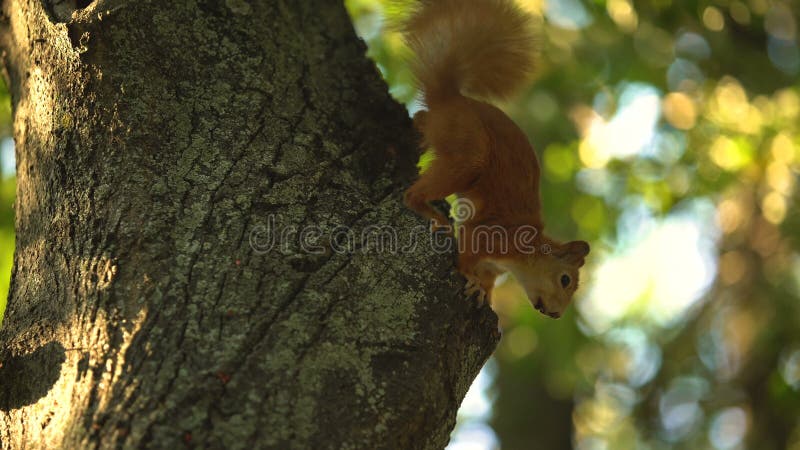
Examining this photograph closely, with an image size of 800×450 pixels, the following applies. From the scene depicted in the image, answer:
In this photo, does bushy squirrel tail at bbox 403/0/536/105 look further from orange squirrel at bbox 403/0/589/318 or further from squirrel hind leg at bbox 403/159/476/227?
squirrel hind leg at bbox 403/159/476/227

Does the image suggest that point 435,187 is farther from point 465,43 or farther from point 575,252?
point 575,252

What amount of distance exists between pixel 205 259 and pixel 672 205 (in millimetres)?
4115

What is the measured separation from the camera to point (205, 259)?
1923mm

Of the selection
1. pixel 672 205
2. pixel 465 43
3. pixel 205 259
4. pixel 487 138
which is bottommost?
pixel 672 205

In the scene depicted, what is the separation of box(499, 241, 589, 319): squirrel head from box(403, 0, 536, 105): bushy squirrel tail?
0.70 m

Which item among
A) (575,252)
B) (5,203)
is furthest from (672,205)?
(5,203)

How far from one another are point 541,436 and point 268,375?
4.21m

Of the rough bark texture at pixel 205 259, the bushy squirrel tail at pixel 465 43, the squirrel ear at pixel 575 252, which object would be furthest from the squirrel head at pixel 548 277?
the rough bark texture at pixel 205 259

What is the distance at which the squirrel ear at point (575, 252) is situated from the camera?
3.26m

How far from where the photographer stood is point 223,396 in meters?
1.69

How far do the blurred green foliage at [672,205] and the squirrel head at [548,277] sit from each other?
0.79 meters

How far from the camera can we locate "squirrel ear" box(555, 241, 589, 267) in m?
3.26

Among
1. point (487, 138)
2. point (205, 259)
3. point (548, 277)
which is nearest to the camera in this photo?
point (205, 259)

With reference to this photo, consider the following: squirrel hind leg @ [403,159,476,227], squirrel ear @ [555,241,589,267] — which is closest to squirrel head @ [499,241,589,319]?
squirrel ear @ [555,241,589,267]
